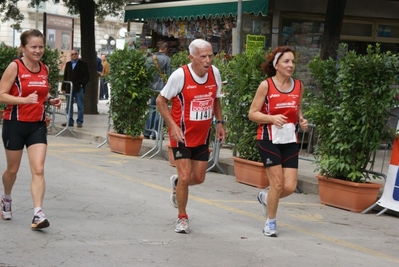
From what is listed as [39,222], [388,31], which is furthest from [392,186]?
[388,31]

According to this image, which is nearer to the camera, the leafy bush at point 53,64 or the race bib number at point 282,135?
the race bib number at point 282,135

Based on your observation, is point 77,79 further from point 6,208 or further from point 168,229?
point 168,229

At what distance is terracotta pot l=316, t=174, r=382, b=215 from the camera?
9859 mm

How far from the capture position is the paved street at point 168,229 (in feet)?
22.3

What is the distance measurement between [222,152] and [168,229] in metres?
6.79

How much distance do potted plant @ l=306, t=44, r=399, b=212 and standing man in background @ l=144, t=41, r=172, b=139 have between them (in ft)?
16.5

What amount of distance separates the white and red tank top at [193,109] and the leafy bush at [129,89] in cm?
667

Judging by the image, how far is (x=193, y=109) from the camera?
768 centimetres

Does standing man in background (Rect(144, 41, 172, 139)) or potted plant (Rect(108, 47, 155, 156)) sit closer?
potted plant (Rect(108, 47, 155, 156))

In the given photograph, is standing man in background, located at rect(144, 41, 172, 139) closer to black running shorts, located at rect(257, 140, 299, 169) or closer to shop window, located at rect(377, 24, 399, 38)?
shop window, located at rect(377, 24, 399, 38)

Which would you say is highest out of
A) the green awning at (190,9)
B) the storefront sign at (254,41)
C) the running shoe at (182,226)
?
the green awning at (190,9)

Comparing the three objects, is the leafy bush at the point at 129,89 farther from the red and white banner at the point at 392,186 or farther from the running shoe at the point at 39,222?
the running shoe at the point at 39,222

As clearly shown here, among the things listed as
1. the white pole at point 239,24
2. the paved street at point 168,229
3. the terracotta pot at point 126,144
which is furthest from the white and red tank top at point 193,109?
the white pole at point 239,24

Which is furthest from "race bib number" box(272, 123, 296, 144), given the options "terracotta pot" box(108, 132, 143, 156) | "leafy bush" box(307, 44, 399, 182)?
"terracotta pot" box(108, 132, 143, 156)
